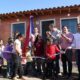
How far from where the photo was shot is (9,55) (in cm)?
1197

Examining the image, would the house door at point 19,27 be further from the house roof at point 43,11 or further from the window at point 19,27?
the house roof at point 43,11

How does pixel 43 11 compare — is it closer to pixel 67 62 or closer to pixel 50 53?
pixel 50 53

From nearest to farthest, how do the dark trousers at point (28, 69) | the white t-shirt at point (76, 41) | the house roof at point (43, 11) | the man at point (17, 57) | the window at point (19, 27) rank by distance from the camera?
1. the white t-shirt at point (76, 41)
2. the man at point (17, 57)
3. the dark trousers at point (28, 69)
4. the house roof at point (43, 11)
5. the window at point (19, 27)

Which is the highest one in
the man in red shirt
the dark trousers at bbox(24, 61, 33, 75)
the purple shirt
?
the purple shirt

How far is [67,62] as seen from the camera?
430 inches

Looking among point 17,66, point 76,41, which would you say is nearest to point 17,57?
point 17,66

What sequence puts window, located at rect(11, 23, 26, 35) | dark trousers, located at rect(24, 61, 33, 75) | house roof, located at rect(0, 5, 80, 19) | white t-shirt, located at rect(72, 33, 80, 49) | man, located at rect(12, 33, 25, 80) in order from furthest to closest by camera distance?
Answer: window, located at rect(11, 23, 26, 35) < house roof, located at rect(0, 5, 80, 19) < dark trousers, located at rect(24, 61, 33, 75) < man, located at rect(12, 33, 25, 80) < white t-shirt, located at rect(72, 33, 80, 49)

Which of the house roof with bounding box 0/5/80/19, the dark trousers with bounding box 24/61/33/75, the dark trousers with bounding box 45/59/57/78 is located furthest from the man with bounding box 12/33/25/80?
the house roof with bounding box 0/5/80/19

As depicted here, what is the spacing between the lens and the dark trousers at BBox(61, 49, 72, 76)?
10.7m

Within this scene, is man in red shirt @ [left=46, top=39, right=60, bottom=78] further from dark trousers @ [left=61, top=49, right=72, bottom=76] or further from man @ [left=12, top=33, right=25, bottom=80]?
man @ [left=12, top=33, right=25, bottom=80]

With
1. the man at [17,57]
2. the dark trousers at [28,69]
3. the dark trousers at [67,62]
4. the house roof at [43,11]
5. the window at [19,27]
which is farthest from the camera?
the window at [19,27]

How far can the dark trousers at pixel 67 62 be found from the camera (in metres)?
10.7

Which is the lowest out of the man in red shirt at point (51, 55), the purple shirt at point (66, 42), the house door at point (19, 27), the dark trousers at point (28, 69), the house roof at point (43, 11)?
the dark trousers at point (28, 69)

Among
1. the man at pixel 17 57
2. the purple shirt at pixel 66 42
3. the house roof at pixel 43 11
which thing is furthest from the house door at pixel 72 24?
the man at pixel 17 57
